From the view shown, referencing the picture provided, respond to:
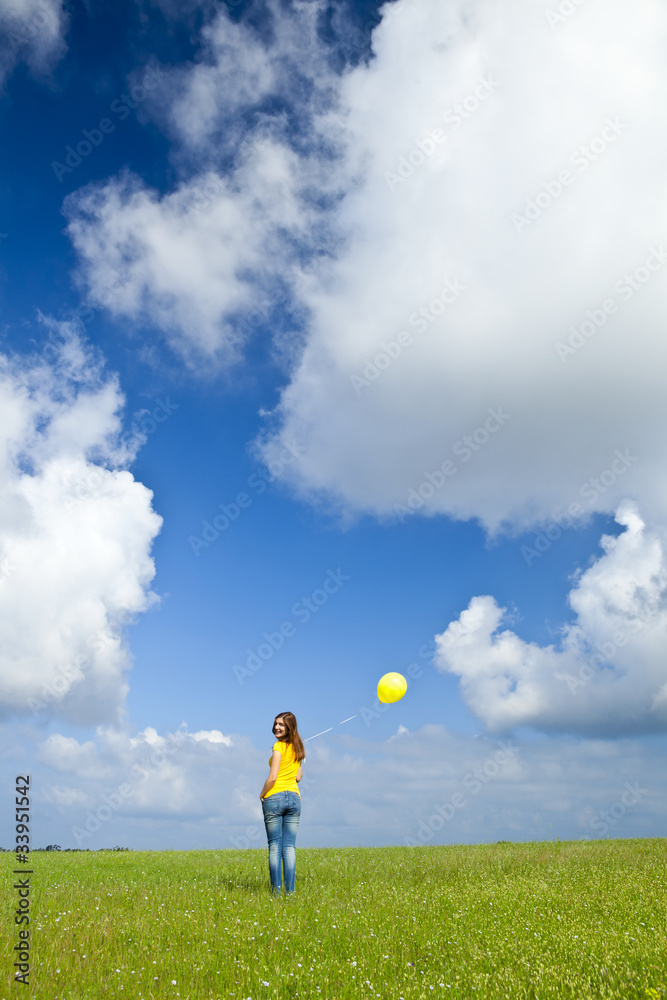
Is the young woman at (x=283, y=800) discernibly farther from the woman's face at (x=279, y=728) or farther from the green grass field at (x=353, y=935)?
the green grass field at (x=353, y=935)

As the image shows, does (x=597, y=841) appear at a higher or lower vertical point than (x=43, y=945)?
lower

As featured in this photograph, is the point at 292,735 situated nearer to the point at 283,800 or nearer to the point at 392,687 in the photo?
the point at 283,800

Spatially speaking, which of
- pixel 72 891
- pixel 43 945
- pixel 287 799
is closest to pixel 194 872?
pixel 72 891

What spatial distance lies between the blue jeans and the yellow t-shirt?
0.09 meters

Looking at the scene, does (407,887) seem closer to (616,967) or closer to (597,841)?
(616,967)

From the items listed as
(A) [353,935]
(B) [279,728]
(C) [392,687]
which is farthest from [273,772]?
(C) [392,687]

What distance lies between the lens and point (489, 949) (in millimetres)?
9391

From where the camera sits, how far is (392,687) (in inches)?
620

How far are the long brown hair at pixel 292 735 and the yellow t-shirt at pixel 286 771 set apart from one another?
9cm

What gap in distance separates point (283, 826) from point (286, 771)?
112 centimetres

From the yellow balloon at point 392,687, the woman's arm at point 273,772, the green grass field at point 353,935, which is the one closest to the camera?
the green grass field at point 353,935

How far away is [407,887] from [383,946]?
5.07 metres

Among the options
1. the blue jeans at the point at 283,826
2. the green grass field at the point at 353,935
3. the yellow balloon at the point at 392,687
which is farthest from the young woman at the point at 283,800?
the yellow balloon at the point at 392,687

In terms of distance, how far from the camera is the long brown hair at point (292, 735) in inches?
508
